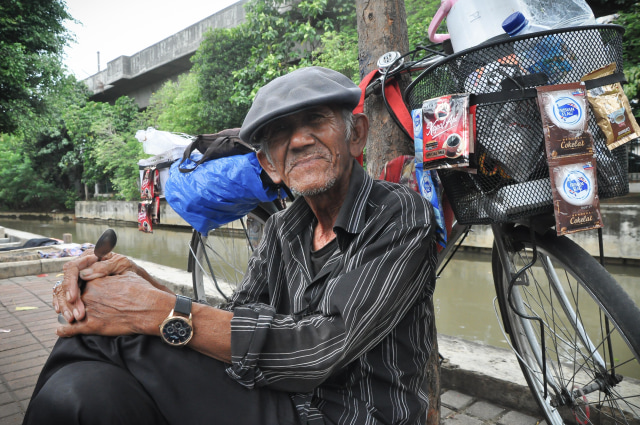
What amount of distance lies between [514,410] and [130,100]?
22.0m

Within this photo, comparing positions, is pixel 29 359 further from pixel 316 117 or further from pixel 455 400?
pixel 316 117

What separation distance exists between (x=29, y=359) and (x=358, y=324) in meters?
2.73

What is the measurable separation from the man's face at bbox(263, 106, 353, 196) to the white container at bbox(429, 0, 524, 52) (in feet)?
1.66

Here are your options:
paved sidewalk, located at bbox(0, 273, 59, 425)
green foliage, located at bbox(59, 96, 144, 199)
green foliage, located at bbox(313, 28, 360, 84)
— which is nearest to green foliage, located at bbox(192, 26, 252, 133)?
green foliage, located at bbox(313, 28, 360, 84)

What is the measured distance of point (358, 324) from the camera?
1.04 metres

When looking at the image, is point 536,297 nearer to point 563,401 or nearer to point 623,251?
point 563,401

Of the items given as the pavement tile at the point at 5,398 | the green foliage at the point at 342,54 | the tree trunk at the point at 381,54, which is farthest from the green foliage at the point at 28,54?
the tree trunk at the point at 381,54

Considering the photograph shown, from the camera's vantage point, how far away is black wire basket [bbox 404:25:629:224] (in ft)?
3.89

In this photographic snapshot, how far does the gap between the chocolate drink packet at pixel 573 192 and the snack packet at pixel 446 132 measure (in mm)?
220

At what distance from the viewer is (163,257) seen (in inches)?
340

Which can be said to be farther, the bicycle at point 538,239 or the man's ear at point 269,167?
the man's ear at point 269,167

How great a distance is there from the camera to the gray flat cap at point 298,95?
1194mm

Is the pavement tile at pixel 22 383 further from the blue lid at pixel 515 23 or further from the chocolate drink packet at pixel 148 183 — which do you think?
the blue lid at pixel 515 23

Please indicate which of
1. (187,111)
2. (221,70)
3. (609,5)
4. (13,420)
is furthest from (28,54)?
(609,5)
